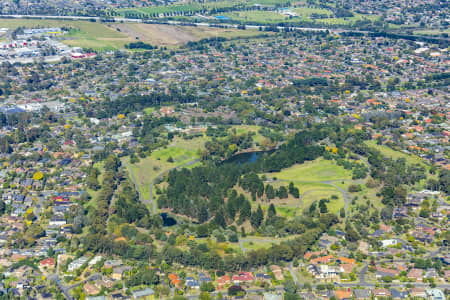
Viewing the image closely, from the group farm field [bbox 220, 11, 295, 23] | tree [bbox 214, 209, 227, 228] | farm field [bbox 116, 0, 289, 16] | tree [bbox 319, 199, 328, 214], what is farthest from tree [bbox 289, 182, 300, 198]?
farm field [bbox 116, 0, 289, 16]

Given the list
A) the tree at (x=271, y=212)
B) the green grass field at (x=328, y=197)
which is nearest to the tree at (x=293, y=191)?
the green grass field at (x=328, y=197)

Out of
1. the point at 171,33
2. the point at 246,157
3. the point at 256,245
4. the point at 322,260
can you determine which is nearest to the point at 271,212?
the point at 256,245

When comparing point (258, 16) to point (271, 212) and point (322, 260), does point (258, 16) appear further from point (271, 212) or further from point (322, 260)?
point (322, 260)

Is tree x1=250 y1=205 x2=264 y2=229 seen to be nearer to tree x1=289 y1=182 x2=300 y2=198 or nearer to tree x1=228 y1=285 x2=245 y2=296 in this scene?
tree x1=289 y1=182 x2=300 y2=198

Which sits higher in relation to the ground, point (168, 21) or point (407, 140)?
point (168, 21)

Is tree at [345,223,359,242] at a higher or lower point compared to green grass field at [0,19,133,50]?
lower

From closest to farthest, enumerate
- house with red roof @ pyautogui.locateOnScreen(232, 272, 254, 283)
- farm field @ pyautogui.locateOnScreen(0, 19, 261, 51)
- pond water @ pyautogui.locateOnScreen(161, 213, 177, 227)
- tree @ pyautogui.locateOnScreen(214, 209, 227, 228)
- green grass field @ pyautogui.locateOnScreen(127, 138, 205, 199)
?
house with red roof @ pyautogui.locateOnScreen(232, 272, 254, 283) → tree @ pyautogui.locateOnScreen(214, 209, 227, 228) → pond water @ pyautogui.locateOnScreen(161, 213, 177, 227) → green grass field @ pyautogui.locateOnScreen(127, 138, 205, 199) → farm field @ pyautogui.locateOnScreen(0, 19, 261, 51)

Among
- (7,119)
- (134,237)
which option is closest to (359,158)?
(134,237)

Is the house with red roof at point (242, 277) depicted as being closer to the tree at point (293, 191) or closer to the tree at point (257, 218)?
the tree at point (257, 218)

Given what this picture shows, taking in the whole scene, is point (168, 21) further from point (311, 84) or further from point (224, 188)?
point (224, 188)
